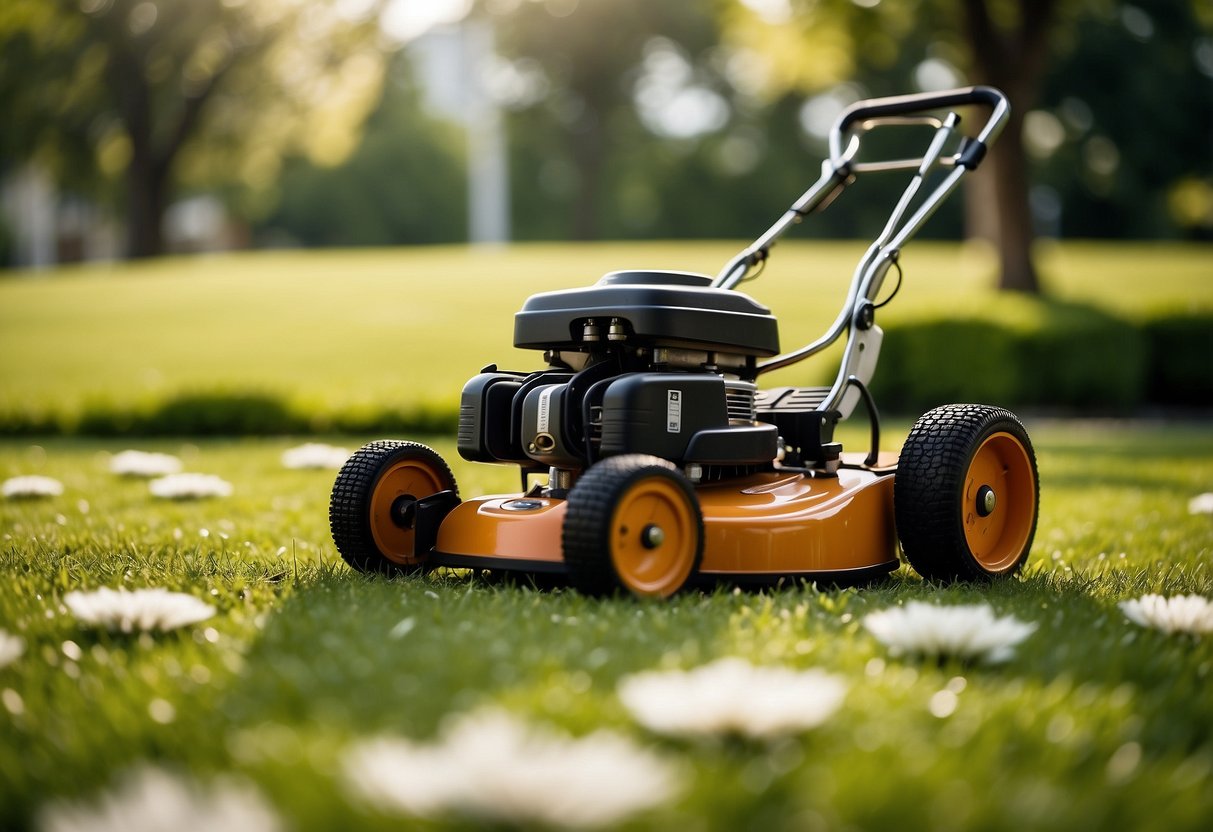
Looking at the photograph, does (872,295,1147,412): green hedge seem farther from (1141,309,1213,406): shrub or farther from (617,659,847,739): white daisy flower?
(617,659,847,739): white daisy flower

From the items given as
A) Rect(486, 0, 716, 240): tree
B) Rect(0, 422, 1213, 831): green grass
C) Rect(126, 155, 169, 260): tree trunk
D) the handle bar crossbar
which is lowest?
Rect(0, 422, 1213, 831): green grass

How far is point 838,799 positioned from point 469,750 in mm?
464

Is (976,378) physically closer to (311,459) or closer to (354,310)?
(311,459)

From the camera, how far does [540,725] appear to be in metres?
1.81

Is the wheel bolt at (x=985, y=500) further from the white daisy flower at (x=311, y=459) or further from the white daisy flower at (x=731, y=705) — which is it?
the white daisy flower at (x=311, y=459)

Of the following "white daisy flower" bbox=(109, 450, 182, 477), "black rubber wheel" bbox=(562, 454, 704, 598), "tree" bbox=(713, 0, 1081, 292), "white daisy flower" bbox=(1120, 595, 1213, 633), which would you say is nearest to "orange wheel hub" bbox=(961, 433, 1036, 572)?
"white daisy flower" bbox=(1120, 595, 1213, 633)

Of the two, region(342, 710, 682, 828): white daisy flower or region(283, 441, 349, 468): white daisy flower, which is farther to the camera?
region(283, 441, 349, 468): white daisy flower

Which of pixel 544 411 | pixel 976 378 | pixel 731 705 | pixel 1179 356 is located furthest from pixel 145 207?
pixel 731 705

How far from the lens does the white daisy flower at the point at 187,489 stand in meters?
4.93

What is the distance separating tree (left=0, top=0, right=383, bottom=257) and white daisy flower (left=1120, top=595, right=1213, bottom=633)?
25371 mm

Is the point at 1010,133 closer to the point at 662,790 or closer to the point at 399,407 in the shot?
the point at 399,407

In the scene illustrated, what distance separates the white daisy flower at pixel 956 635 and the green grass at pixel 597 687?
0.14 feet

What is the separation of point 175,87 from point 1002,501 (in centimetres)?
2763

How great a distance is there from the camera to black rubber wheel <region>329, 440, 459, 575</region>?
338cm
